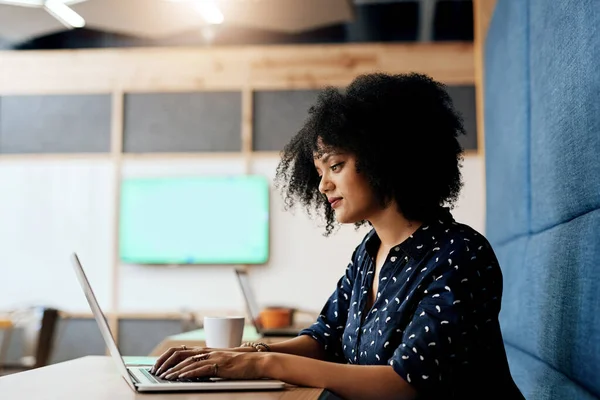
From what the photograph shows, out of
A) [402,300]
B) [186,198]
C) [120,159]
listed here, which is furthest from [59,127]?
[402,300]

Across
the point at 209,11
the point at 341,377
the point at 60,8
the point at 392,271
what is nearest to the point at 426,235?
the point at 392,271

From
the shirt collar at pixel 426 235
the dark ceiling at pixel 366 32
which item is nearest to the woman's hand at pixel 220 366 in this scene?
the shirt collar at pixel 426 235

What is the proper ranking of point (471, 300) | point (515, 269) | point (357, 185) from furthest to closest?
point (515, 269)
point (357, 185)
point (471, 300)

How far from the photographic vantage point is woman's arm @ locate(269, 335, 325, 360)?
62.7 inches

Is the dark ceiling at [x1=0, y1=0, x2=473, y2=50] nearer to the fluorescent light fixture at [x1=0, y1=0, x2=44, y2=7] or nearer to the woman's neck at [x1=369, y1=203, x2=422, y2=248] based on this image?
the fluorescent light fixture at [x1=0, y1=0, x2=44, y2=7]

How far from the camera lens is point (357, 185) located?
1475 mm

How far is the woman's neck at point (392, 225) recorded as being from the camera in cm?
147

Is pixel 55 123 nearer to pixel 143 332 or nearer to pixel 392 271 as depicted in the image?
pixel 143 332

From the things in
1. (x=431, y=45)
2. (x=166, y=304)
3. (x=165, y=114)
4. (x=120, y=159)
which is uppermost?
(x=431, y=45)

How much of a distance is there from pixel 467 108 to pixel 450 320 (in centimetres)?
380

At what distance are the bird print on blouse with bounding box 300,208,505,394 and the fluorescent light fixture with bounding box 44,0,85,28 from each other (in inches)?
134

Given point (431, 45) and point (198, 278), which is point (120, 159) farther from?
point (431, 45)

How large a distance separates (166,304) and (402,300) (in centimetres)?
374

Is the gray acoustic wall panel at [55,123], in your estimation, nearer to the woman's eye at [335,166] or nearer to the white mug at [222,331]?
the white mug at [222,331]
